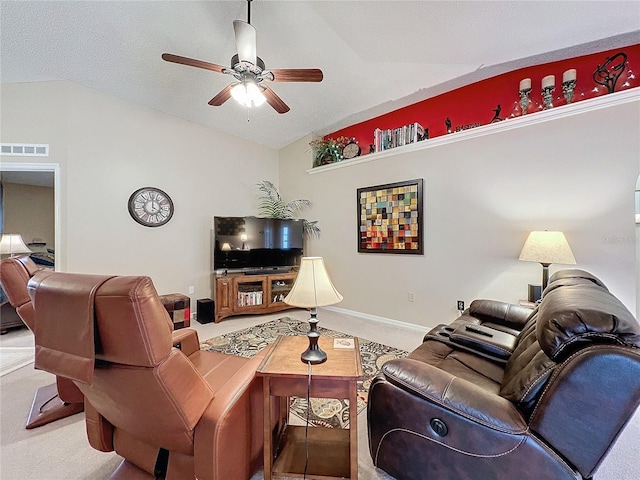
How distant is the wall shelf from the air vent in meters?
4.01

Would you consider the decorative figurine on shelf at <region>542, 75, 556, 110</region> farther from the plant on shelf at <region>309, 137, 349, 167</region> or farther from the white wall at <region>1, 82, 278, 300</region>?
the white wall at <region>1, 82, 278, 300</region>

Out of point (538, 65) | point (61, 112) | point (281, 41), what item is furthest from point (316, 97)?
point (61, 112)

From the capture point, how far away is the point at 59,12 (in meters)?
2.42

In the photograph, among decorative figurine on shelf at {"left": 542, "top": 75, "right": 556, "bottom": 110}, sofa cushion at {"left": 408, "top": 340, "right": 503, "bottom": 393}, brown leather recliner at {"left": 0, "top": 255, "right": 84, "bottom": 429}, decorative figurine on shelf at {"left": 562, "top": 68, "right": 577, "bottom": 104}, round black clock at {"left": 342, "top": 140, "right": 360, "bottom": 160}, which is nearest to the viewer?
sofa cushion at {"left": 408, "top": 340, "right": 503, "bottom": 393}

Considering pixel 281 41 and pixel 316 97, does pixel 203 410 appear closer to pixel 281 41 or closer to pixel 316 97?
pixel 281 41

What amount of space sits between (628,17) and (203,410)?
3.85 meters

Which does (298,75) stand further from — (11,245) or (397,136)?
(11,245)

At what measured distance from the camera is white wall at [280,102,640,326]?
7.95 feet

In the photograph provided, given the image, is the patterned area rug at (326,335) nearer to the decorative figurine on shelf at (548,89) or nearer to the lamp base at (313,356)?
the lamp base at (313,356)

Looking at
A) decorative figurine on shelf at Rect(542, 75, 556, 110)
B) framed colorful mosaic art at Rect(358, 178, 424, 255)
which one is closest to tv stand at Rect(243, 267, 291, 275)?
framed colorful mosaic art at Rect(358, 178, 424, 255)

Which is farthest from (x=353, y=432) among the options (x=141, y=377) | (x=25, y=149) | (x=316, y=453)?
(x=25, y=149)

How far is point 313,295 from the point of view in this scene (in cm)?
139

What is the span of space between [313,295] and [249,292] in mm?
3108

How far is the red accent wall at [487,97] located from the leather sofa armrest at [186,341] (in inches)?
142
